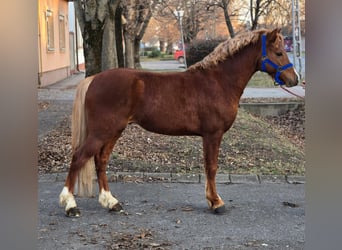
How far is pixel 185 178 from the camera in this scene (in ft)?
20.3

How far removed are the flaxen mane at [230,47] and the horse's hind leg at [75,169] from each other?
4.27 feet

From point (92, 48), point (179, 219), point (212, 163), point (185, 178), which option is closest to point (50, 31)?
point (92, 48)

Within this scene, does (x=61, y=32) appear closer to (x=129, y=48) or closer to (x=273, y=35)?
(x=129, y=48)

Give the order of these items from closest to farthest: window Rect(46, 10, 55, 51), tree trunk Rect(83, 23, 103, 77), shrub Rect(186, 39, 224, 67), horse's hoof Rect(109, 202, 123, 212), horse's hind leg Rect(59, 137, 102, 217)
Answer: horse's hind leg Rect(59, 137, 102, 217)
horse's hoof Rect(109, 202, 123, 212)
tree trunk Rect(83, 23, 103, 77)
window Rect(46, 10, 55, 51)
shrub Rect(186, 39, 224, 67)

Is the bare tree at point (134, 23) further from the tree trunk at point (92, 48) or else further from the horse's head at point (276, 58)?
the horse's head at point (276, 58)

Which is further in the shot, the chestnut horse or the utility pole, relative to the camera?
the utility pole

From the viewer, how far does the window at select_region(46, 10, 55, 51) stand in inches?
795

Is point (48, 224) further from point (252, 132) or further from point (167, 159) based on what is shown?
point (252, 132)

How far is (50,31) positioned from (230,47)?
1796 centimetres

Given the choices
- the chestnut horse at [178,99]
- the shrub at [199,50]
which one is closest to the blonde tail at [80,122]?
the chestnut horse at [178,99]

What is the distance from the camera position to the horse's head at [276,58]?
4.67m

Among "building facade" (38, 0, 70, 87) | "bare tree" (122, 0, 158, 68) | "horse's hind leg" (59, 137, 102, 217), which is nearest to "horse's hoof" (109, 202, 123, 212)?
"horse's hind leg" (59, 137, 102, 217)

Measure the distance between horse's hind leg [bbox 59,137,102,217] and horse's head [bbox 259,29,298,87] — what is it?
185 cm

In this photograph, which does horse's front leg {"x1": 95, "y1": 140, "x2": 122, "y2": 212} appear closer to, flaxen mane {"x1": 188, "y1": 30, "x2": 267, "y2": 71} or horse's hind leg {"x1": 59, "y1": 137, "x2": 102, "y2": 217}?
horse's hind leg {"x1": 59, "y1": 137, "x2": 102, "y2": 217}
